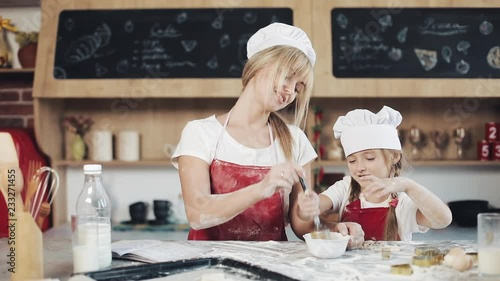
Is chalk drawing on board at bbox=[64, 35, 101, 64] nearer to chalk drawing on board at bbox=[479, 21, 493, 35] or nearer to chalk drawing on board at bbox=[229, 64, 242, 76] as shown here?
chalk drawing on board at bbox=[229, 64, 242, 76]

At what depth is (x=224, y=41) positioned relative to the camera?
3.55 metres

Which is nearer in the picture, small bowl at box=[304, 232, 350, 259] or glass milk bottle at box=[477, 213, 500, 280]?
glass milk bottle at box=[477, 213, 500, 280]

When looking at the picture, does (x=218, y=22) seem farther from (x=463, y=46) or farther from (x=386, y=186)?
(x=386, y=186)

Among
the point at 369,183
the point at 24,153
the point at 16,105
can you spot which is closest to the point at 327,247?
the point at 369,183

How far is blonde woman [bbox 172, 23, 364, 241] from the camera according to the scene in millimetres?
1964

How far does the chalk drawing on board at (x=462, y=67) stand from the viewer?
3.49 meters

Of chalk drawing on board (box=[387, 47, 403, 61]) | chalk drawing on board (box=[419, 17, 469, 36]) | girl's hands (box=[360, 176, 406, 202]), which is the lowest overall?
girl's hands (box=[360, 176, 406, 202])

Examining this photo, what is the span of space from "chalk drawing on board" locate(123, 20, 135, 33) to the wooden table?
1.92 metres

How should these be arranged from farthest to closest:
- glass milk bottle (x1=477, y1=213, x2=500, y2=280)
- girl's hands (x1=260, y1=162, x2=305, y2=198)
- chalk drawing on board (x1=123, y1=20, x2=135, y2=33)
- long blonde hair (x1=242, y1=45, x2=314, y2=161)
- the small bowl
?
chalk drawing on board (x1=123, y1=20, x2=135, y2=33) < long blonde hair (x1=242, y1=45, x2=314, y2=161) < girl's hands (x1=260, y1=162, x2=305, y2=198) < the small bowl < glass milk bottle (x1=477, y1=213, x2=500, y2=280)

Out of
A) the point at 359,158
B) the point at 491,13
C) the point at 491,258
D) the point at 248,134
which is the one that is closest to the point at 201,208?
the point at 248,134

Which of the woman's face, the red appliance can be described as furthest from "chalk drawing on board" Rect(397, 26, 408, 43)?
the red appliance

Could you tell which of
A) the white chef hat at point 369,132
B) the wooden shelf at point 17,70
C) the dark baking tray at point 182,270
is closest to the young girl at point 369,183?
the white chef hat at point 369,132

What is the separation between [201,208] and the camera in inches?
75.6

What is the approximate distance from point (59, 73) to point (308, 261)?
238cm
